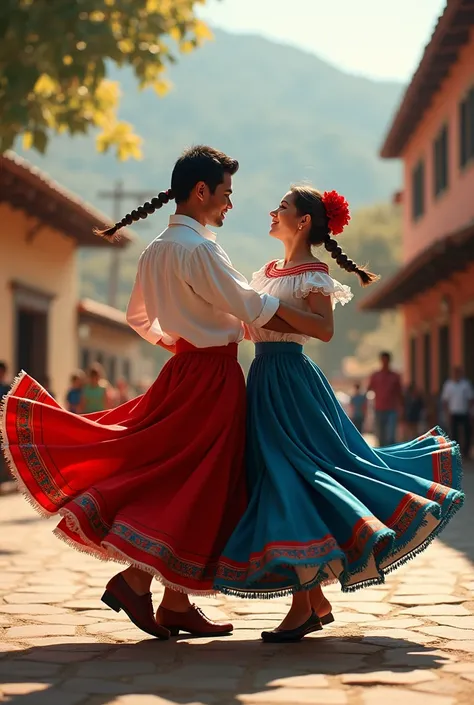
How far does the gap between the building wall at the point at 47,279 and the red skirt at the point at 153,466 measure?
1392cm

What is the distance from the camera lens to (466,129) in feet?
69.2

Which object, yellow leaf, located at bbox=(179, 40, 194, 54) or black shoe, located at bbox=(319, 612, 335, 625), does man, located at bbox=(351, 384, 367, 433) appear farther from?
black shoe, located at bbox=(319, 612, 335, 625)

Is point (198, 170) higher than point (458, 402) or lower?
lower

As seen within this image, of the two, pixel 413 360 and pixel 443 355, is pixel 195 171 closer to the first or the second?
pixel 443 355

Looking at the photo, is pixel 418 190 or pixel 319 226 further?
pixel 418 190

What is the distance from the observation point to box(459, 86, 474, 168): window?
20.5 m

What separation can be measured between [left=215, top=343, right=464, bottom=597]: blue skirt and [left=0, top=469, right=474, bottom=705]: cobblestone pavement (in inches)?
11.4

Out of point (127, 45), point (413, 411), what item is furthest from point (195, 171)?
point (413, 411)

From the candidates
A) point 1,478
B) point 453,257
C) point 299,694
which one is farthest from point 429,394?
point 299,694

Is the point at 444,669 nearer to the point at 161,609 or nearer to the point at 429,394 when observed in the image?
the point at 161,609

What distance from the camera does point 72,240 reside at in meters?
23.7

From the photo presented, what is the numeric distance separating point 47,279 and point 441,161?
776cm

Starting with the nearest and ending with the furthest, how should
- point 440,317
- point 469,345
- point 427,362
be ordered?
1. point 469,345
2. point 440,317
3. point 427,362

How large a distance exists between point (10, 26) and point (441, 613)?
592 centimetres
